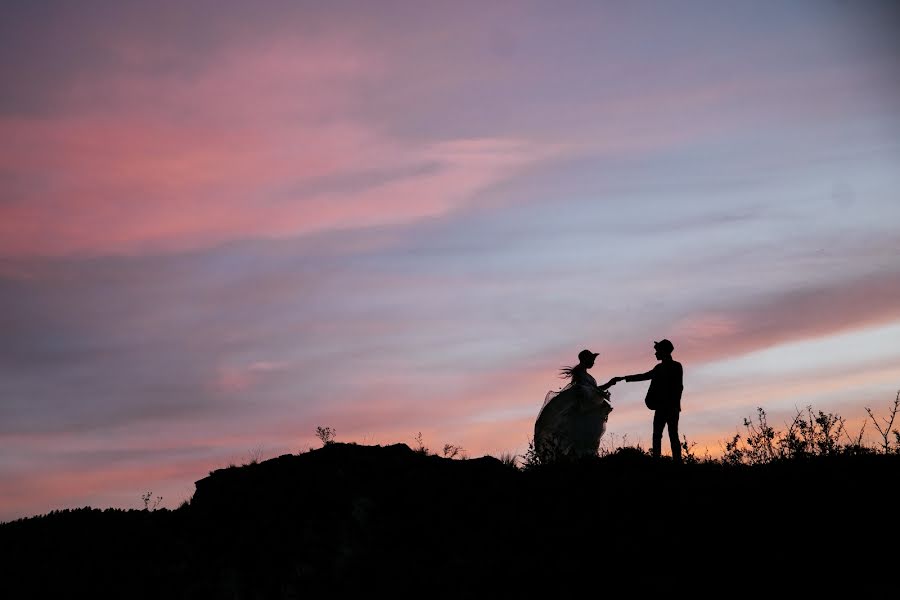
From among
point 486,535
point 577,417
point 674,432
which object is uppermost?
point 577,417

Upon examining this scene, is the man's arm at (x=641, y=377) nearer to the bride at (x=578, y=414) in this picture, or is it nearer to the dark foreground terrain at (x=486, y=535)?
the bride at (x=578, y=414)

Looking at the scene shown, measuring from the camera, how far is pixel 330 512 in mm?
14109

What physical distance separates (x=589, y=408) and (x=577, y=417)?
1.08 feet

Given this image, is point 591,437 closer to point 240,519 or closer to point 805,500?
point 805,500

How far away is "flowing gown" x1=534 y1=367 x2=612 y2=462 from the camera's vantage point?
717 inches

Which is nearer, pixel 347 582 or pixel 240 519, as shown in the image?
pixel 347 582

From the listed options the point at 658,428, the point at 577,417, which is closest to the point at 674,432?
the point at 658,428

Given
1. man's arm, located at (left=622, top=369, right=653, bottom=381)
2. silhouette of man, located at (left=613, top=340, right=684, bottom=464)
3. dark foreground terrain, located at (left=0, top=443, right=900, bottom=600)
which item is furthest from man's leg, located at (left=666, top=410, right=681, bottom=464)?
dark foreground terrain, located at (left=0, top=443, right=900, bottom=600)

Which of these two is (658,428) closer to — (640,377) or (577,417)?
(640,377)

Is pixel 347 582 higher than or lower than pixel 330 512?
lower

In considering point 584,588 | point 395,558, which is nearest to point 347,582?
point 395,558

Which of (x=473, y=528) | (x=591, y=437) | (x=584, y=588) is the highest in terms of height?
(x=591, y=437)

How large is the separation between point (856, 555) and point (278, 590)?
849 centimetres

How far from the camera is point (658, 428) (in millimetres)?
17609
